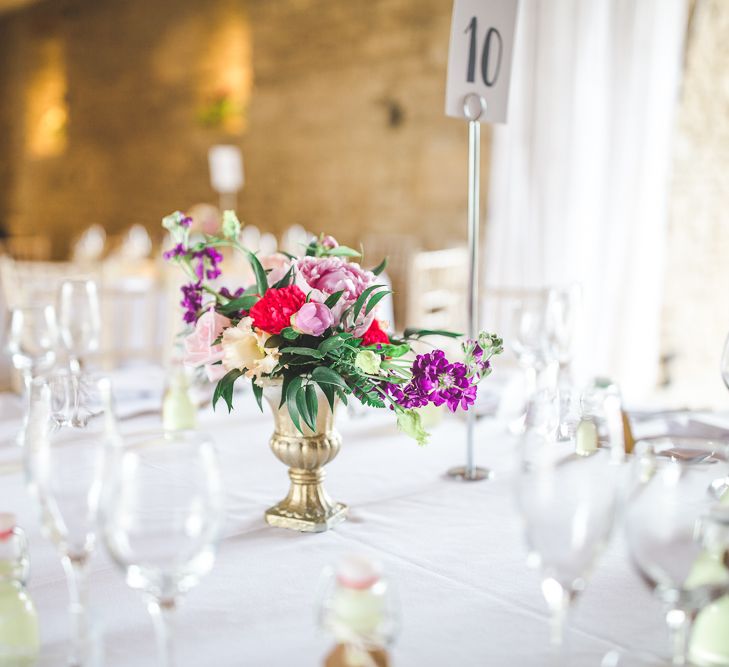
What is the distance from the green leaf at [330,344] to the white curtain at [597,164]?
346 cm

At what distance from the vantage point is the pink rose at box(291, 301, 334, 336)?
959 mm

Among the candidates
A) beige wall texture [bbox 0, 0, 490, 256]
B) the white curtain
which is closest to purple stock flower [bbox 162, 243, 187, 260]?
the white curtain

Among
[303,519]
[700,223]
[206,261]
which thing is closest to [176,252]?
[206,261]

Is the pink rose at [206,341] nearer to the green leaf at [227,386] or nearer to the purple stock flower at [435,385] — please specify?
the green leaf at [227,386]

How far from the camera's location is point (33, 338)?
1.61 metres

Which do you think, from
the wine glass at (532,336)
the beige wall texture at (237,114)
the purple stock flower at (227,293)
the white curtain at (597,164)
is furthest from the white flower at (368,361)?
the beige wall texture at (237,114)

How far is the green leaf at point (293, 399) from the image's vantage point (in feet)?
3.26

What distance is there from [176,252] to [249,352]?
0.78ft

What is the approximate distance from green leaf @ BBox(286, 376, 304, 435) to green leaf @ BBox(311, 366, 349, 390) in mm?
22

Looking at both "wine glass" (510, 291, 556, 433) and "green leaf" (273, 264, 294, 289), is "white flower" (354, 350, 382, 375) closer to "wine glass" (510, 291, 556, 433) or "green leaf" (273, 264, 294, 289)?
"green leaf" (273, 264, 294, 289)

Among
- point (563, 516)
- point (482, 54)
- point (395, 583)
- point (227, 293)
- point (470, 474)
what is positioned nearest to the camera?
point (563, 516)

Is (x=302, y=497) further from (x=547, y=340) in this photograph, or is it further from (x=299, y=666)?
(x=547, y=340)

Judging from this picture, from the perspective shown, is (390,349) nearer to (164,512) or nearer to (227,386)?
(227,386)

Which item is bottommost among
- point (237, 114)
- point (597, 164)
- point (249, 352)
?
point (249, 352)
